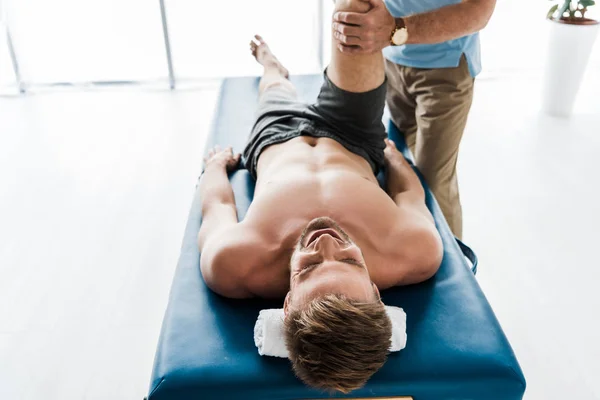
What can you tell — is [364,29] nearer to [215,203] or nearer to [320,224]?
[320,224]

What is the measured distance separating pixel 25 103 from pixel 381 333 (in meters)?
3.52

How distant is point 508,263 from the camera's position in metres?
2.23

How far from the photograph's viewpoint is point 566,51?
328 centimetres

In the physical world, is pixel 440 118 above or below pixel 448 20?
below

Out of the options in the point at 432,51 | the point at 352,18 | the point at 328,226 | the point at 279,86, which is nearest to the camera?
the point at 328,226

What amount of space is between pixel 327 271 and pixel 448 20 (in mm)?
→ 862

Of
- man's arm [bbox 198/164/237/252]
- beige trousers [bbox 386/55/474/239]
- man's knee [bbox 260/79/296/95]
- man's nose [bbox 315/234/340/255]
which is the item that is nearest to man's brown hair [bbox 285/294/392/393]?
man's nose [bbox 315/234/340/255]

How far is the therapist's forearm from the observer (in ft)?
5.26

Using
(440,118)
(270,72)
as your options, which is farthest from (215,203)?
(270,72)

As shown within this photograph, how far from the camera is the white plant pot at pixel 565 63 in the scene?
3.21m

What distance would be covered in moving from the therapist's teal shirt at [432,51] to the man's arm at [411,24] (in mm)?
204

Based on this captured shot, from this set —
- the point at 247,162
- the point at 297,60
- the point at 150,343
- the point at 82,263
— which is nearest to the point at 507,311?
the point at 247,162

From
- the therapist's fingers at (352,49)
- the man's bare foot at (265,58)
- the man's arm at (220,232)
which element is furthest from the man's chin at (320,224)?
the man's bare foot at (265,58)

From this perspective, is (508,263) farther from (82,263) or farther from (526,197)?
(82,263)
